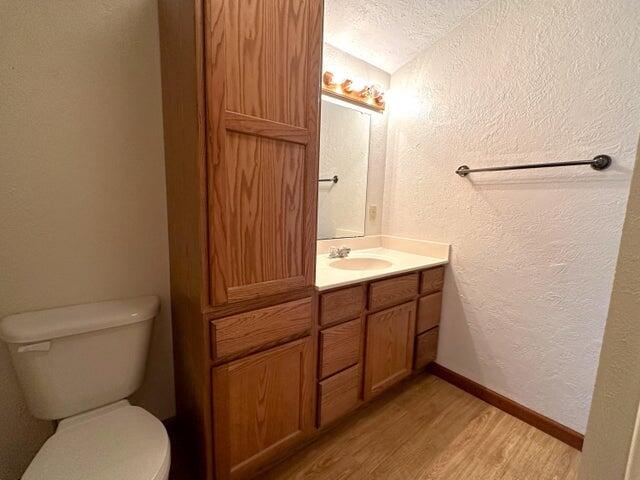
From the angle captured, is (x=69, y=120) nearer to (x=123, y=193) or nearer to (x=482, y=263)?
(x=123, y=193)

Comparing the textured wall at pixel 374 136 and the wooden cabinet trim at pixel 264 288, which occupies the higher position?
the textured wall at pixel 374 136

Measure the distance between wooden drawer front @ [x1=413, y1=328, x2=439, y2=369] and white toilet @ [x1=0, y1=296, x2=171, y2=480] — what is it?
137 centimetres

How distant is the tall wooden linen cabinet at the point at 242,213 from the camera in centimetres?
90

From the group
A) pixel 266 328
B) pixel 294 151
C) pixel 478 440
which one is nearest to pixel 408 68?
pixel 294 151

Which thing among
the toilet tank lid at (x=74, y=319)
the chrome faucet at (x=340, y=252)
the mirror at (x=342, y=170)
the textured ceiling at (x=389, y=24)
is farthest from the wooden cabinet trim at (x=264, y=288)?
the textured ceiling at (x=389, y=24)

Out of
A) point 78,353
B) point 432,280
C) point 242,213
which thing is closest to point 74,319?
point 78,353

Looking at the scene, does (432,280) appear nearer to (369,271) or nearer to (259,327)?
(369,271)

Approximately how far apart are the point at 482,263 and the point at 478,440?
35.7 inches

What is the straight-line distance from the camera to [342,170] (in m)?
1.91

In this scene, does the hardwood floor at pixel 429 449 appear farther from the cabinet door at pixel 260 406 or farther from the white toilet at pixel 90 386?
the white toilet at pixel 90 386

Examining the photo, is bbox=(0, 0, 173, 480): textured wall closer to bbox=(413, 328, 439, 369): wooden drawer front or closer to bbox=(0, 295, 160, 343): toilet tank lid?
bbox=(0, 295, 160, 343): toilet tank lid

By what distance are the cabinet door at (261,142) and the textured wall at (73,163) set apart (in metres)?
0.49

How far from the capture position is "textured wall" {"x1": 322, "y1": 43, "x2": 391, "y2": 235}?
1.79 m

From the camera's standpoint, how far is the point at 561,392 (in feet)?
4.78
